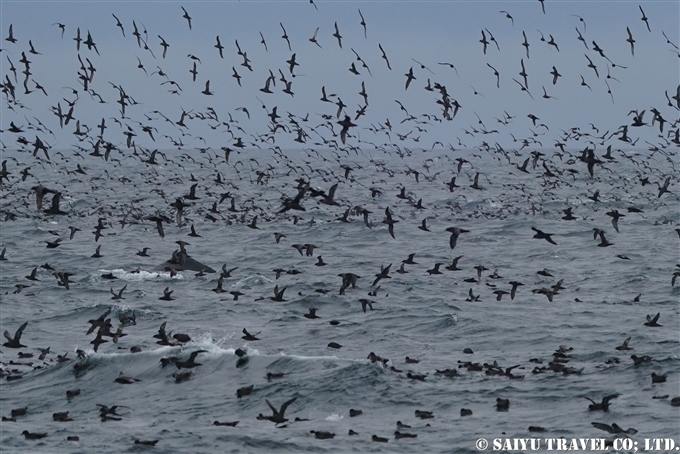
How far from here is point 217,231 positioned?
5988cm

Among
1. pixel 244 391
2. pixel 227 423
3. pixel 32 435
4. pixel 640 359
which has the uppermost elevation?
pixel 640 359

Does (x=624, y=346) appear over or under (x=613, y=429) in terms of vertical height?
over

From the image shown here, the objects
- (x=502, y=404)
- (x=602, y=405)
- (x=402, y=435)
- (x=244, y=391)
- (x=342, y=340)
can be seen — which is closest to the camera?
(x=402, y=435)

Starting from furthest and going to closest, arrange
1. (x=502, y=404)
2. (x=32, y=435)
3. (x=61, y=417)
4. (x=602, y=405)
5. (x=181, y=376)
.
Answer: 1. (x=181, y=376)
2. (x=61, y=417)
3. (x=502, y=404)
4. (x=602, y=405)
5. (x=32, y=435)

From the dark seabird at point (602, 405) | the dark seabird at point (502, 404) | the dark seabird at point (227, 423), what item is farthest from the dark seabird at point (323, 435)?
the dark seabird at point (602, 405)

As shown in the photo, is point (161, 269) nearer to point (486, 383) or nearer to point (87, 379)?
point (87, 379)

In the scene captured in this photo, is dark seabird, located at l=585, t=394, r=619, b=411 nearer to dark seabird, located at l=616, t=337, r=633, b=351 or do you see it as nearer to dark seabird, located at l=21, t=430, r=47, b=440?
dark seabird, located at l=616, t=337, r=633, b=351

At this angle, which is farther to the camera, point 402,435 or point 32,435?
point 32,435

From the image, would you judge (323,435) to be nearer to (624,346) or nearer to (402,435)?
(402,435)

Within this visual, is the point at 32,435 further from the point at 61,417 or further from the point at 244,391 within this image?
the point at 244,391

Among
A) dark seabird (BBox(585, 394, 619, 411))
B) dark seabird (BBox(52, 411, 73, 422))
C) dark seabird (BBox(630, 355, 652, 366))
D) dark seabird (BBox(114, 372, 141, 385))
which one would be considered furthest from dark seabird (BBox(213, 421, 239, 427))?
dark seabird (BBox(630, 355, 652, 366))

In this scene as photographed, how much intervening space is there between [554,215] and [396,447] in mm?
48590

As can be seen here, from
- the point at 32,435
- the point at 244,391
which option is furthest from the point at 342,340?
the point at 32,435

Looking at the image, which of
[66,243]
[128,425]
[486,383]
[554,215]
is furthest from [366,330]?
[554,215]
